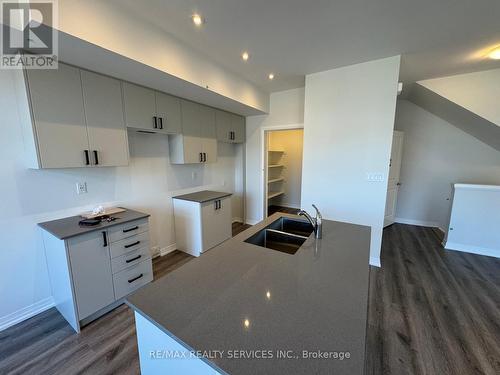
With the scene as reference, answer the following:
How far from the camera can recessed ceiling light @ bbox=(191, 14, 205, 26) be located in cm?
174

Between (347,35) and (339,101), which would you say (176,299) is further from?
(339,101)

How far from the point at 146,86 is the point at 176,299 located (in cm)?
242

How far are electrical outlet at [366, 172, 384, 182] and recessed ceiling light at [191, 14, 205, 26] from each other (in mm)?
2596

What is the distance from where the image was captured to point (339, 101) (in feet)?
9.30

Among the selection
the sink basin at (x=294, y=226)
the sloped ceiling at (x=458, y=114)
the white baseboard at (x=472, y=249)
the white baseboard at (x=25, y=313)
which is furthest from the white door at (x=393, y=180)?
the white baseboard at (x=25, y=313)

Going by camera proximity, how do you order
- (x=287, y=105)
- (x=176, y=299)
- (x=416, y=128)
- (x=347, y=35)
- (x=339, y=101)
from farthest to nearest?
1. (x=416, y=128)
2. (x=287, y=105)
3. (x=339, y=101)
4. (x=347, y=35)
5. (x=176, y=299)

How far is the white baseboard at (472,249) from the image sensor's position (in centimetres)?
311

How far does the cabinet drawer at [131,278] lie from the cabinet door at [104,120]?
1.14 meters

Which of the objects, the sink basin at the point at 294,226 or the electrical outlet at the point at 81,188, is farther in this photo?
the electrical outlet at the point at 81,188

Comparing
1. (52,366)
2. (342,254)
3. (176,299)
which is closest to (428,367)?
(342,254)

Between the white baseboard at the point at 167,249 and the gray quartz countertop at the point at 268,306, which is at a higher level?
the gray quartz countertop at the point at 268,306

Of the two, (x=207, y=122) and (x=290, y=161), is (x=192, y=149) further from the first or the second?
(x=290, y=161)

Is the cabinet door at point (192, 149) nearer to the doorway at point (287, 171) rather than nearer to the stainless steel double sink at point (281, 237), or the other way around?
the stainless steel double sink at point (281, 237)

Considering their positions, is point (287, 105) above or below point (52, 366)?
above
